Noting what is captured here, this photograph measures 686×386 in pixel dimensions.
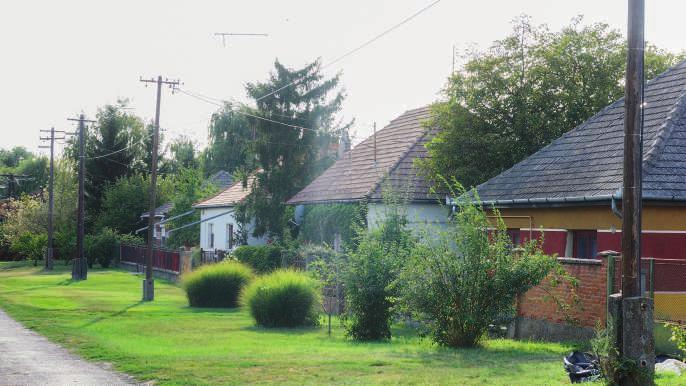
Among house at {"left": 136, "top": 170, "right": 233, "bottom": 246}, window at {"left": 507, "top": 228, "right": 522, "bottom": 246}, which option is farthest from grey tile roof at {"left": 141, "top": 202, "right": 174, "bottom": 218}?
window at {"left": 507, "top": 228, "right": 522, "bottom": 246}

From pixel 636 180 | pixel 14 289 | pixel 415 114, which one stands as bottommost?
pixel 14 289

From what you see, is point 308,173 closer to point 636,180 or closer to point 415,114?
point 415,114

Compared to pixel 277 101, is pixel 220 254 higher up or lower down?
lower down

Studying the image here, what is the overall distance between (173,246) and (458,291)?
44510mm

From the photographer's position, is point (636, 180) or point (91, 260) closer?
point (636, 180)

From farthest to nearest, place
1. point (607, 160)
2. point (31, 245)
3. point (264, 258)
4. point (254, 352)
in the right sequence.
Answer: point (31, 245) → point (264, 258) → point (607, 160) → point (254, 352)

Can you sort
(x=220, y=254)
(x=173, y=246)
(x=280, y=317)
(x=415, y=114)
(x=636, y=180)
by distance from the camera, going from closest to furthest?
(x=636, y=180), (x=280, y=317), (x=415, y=114), (x=220, y=254), (x=173, y=246)

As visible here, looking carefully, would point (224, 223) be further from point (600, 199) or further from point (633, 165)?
point (633, 165)

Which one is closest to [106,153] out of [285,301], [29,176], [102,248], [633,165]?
[102,248]

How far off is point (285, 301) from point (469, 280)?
7295mm

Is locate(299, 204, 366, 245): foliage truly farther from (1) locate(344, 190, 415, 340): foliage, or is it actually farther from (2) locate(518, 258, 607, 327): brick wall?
(2) locate(518, 258, 607, 327): brick wall

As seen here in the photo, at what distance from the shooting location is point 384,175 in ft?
101

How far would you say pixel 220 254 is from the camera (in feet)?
132

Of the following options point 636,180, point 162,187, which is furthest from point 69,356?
point 162,187
